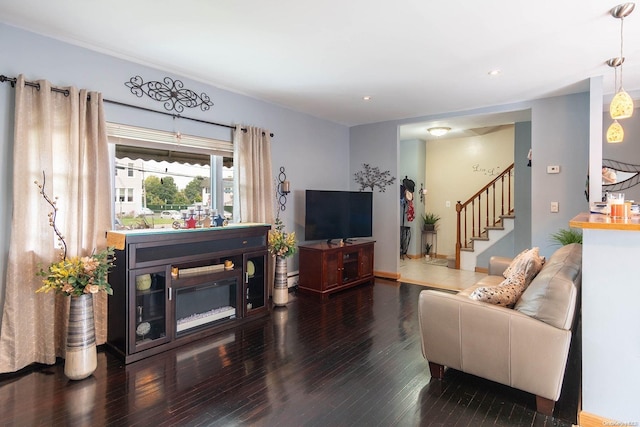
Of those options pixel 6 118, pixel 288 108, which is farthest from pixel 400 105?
pixel 6 118

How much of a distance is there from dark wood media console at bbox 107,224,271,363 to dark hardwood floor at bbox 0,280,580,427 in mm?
182

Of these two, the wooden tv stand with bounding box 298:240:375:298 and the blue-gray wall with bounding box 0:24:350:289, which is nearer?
the blue-gray wall with bounding box 0:24:350:289

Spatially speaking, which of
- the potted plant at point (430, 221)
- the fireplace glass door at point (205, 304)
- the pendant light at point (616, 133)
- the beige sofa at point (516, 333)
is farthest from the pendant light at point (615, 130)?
the potted plant at point (430, 221)

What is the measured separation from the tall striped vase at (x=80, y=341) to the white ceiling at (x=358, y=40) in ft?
7.10

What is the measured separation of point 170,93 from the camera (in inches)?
143

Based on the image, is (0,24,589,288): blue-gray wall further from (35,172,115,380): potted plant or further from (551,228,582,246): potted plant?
(35,172,115,380): potted plant

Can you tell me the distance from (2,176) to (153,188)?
123cm

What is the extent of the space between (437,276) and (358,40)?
14.7 feet

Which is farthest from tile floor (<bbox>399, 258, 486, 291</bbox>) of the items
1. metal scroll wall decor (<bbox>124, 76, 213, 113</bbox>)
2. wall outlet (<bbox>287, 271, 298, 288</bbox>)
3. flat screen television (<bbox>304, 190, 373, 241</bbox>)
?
metal scroll wall decor (<bbox>124, 76, 213, 113</bbox>)

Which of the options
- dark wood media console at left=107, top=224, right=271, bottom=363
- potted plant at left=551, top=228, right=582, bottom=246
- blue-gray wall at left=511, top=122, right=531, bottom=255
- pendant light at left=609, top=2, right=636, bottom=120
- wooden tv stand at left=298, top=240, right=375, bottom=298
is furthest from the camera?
blue-gray wall at left=511, top=122, right=531, bottom=255

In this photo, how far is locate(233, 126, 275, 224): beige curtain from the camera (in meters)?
4.21

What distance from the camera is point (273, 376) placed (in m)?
2.61

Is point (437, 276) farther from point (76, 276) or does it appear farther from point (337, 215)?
point (76, 276)

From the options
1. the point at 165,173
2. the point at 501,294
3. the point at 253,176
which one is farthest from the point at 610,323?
the point at 165,173
